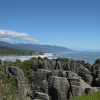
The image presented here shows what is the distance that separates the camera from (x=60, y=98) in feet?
53.8

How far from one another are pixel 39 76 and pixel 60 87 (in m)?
6.26

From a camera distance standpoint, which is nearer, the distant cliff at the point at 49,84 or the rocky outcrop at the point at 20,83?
the distant cliff at the point at 49,84

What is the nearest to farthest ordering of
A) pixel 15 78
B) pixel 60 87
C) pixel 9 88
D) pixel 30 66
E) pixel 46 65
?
pixel 60 87
pixel 9 88
pixel 15 78
pixel 46 65
pixel 30 66

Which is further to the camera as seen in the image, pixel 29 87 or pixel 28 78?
pixel 28 78

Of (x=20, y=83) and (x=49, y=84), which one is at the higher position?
(x=49, y=84)

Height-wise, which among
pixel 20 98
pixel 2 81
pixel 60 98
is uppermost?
pixel 2 81

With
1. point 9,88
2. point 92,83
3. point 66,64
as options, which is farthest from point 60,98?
point 66,64

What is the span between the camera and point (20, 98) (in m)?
19.3

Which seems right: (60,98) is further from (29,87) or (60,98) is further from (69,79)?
(29,87)

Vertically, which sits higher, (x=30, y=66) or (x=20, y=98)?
(x=30, y=66)

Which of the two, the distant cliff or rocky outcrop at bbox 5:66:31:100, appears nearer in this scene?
the distant cliff

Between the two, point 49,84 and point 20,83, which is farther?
point 20,83

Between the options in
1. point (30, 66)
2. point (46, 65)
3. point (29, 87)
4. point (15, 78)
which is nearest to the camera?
point (15, 78)

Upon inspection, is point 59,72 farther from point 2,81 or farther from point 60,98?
point 2,81
